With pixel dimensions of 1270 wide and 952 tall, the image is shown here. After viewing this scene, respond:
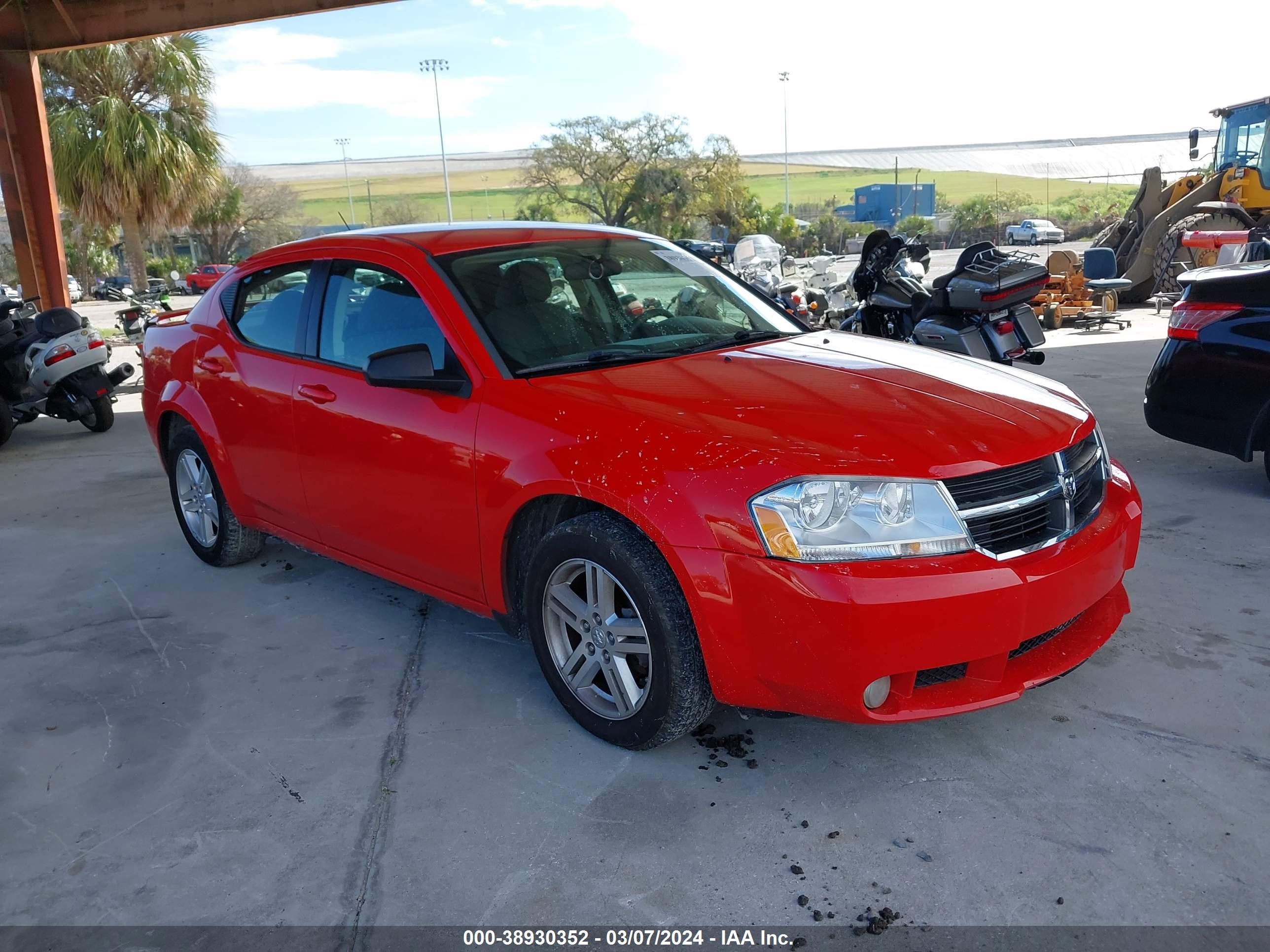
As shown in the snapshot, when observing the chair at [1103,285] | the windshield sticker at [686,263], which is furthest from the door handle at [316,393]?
the chair at [1103,285]

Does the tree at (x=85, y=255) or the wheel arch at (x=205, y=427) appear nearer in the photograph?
the wheel arch at (x=205, y=427)

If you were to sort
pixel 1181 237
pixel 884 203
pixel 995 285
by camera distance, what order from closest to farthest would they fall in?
pixel 995 285
pixel 1181 237
pixel 884 203

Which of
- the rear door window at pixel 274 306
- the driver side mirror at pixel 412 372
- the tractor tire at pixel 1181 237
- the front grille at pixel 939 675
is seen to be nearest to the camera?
the front grille at pixel 939 675

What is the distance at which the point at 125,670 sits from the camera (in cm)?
384

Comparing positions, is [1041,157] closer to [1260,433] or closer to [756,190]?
[756,190]

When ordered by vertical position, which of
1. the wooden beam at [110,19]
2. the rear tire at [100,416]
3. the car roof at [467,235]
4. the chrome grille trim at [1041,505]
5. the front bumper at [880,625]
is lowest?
the rear tire at [100,416]

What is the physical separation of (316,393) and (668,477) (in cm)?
179

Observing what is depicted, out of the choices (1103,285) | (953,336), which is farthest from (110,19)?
(1103,285)

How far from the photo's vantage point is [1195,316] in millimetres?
5379

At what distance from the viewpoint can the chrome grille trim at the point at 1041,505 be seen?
265cm

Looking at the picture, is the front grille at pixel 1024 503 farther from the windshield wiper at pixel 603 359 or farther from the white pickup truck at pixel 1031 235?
the white pickup truck at pixel 1031 235

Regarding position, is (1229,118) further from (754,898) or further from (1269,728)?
(754,898)

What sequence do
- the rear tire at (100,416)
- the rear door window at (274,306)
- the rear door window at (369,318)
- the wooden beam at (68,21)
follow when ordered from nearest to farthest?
1. the rear door window at (369,318)
2. the rear door window at (274,306)
3. the rear tire at (100,416)
4. the wooden beam at (68,21)

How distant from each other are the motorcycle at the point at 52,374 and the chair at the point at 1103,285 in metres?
11.1
